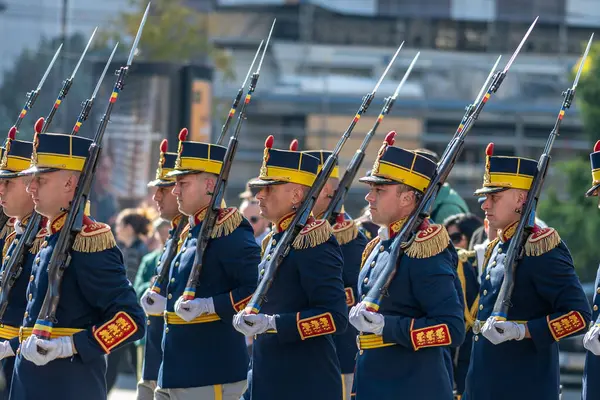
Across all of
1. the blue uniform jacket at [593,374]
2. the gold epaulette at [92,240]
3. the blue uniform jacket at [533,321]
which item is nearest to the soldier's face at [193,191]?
the gold epaulette at [92,240]

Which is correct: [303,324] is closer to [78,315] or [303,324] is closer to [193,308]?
[193,308]

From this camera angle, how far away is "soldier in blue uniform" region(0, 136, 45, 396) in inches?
278

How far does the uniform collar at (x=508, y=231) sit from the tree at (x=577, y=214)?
11.2 metres

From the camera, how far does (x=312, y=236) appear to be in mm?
7168

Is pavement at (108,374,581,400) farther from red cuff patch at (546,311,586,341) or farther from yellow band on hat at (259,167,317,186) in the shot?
red cuff patch at (546,311,586,341)

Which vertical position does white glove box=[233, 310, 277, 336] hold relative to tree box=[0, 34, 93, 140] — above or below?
below

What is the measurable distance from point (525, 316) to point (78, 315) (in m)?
2.23

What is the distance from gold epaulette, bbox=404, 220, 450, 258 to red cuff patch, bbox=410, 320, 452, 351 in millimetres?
362

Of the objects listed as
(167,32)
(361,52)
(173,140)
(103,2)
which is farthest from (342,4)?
(173,140)

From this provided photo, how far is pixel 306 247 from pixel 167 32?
1149 cm

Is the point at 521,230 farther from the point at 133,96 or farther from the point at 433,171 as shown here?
the point at 133,96

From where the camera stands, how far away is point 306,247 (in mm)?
7141

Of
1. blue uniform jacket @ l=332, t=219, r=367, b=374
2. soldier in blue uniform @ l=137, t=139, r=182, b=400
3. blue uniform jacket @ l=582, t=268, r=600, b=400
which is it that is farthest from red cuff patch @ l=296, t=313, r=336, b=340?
blue uniform jacket @ l=332, t=219, r=367, b=374

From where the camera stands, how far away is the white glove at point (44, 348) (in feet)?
20.3
